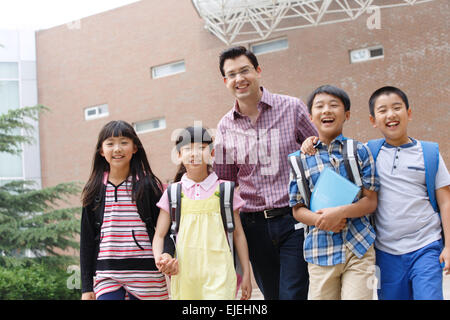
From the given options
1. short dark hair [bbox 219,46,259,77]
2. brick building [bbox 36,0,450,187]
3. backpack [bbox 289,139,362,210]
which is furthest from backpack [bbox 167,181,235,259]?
brick building [bbox 36,0,450,187]

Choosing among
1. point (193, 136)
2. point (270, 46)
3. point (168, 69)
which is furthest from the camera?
point (168, 69)

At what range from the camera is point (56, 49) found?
15805 millimetres

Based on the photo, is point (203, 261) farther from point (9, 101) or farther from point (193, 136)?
point (9, 101)

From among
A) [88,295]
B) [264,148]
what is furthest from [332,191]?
[88,295]

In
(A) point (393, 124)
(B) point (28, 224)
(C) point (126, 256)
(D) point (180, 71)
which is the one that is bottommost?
(B) point (28, 224)

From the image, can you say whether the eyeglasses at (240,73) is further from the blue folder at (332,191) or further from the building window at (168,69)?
the building window at (168,69)

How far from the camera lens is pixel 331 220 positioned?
92.1 inches

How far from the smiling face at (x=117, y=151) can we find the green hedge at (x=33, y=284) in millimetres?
7141

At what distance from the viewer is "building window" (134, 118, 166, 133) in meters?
14.2

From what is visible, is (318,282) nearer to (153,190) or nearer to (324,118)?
(324,118)

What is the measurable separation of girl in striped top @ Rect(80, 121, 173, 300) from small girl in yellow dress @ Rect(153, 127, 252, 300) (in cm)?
12

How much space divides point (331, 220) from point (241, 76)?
3.43 ft

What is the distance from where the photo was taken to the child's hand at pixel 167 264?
2428mm
